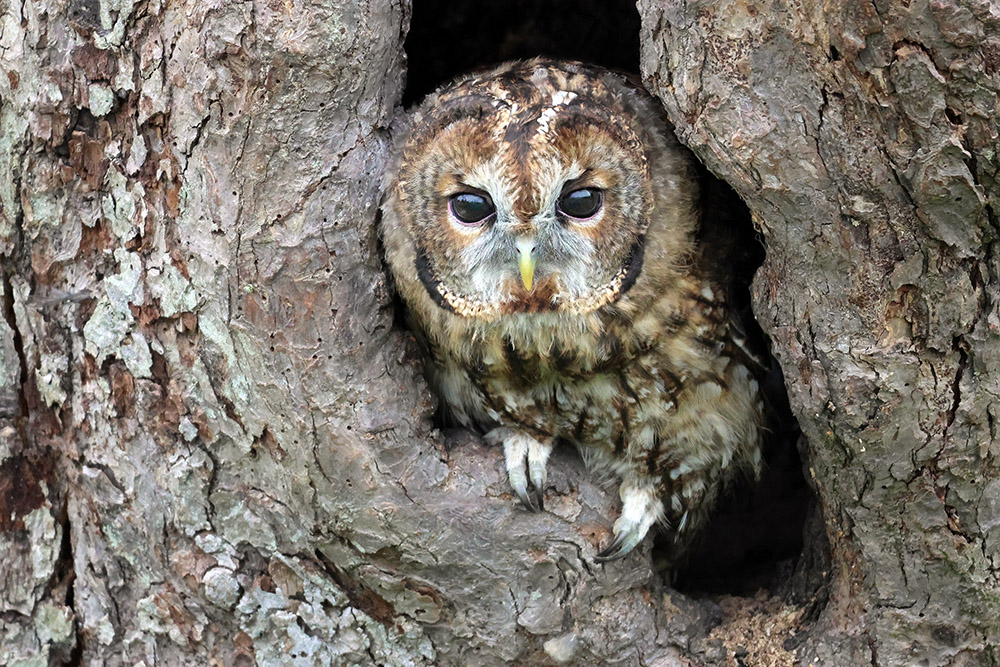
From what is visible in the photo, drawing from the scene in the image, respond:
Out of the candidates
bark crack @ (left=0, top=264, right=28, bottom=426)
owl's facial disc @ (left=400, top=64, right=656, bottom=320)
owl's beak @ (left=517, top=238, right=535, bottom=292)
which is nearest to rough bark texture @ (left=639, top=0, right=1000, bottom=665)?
owl's facial disc @ (left=400, top=64, right=656, bottom=320)

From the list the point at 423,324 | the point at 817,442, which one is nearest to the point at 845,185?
the point at 817,442

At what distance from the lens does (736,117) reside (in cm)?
160

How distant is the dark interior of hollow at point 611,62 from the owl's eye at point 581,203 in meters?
0.93

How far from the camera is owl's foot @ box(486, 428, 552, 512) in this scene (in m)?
1.96

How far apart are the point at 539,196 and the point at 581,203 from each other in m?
0.11

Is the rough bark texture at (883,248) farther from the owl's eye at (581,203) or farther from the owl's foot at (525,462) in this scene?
the owl's foot at (525,462)

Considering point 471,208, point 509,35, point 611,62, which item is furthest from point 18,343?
point 611,62

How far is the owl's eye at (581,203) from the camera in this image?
1804mm

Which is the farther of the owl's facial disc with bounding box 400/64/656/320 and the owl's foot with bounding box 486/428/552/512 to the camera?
the owl's foot with bounding box 486/428/552/512

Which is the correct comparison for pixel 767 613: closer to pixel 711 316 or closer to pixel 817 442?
pixel 817 442

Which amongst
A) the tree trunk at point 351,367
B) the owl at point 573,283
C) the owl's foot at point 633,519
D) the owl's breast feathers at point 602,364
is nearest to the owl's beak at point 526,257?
the owl at point 573,283

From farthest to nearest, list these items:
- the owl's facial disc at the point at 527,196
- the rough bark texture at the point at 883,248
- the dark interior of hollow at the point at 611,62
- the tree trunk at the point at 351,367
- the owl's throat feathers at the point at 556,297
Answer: the dark interior of hollow at the point at 611,62, the owl's throat feathers at the point at 556,297, the owl's facial disc at the point at 527,196, the tree trunk at the point at 351,367, the rough bark texture at the point at 883,248

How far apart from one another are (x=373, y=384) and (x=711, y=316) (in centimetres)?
72

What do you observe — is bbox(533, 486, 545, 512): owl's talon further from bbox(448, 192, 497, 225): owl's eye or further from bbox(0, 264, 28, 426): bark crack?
bbox(0, 264, 28, 426): bark crack
